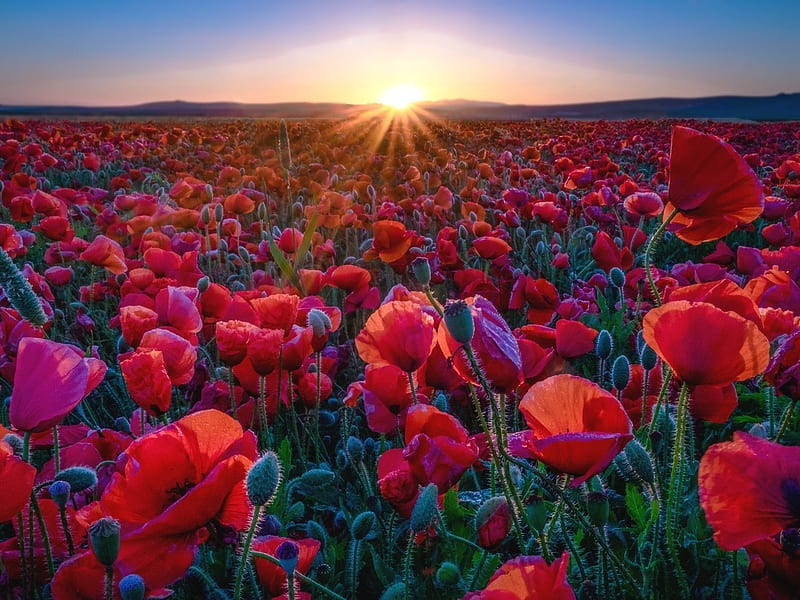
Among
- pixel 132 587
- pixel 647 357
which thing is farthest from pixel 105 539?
pixel 647 357

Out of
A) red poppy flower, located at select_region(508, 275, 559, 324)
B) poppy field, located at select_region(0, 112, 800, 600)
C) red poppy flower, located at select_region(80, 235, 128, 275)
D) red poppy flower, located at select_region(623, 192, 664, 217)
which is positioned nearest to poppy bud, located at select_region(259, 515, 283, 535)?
poppy field, located at select_region(0, 112, 800, 600)

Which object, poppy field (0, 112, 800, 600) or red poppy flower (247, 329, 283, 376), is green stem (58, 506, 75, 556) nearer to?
poppy field (0, 112, 800, 600)

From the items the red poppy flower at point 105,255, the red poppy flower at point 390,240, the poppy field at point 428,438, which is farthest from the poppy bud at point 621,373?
the red poppy flower at point 105,255

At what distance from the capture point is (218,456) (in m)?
1.00

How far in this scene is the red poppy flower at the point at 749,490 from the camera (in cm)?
74

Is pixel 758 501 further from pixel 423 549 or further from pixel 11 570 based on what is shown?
pixel 11 570

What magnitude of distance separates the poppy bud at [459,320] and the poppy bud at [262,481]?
11.4 inches

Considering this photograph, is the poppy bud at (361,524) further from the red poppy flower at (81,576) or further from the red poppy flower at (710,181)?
the red poppy flower at (710,181)

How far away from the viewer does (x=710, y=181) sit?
1.35 metres

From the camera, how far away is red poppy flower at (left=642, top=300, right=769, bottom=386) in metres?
0.95

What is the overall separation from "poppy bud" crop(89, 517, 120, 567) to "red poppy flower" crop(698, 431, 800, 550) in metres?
0.69

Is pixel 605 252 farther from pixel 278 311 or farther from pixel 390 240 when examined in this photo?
pixel 278 311

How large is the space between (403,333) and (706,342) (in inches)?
21.9

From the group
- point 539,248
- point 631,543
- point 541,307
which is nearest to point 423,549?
point 631,543
